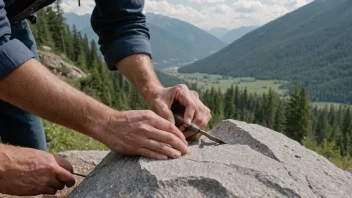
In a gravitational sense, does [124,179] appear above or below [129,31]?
below

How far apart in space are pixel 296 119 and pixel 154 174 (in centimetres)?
6417

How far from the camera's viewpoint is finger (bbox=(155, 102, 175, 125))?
3730 millimetres

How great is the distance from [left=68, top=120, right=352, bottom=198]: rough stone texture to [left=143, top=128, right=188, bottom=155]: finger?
103 millimetres

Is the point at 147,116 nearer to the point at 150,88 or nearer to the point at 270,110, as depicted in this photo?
the point at 150,88

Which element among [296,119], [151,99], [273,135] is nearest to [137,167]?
[151,99]

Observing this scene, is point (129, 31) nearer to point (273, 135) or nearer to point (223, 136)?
point (223, 136)

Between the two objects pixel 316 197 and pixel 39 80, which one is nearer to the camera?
pixel 39 80

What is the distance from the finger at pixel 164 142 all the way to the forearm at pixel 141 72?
90 cm

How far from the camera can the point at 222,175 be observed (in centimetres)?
329

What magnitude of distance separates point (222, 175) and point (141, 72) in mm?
1588

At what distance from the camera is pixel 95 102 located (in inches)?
129

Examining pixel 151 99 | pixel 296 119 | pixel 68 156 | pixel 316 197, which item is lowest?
pixel 296 119

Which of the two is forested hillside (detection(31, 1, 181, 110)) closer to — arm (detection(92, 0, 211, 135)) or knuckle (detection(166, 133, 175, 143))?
arm (detection(92, 0, 211, 135))

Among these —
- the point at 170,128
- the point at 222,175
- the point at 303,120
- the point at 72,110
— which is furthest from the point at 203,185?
the point at 303,120
